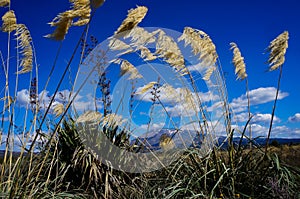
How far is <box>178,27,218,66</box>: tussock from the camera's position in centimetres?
436

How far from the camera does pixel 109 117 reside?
14.4 feet

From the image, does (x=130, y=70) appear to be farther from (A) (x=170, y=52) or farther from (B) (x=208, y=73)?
(B) (x=208, y=73)

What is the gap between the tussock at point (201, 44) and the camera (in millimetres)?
4355

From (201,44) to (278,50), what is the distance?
37.3 inches

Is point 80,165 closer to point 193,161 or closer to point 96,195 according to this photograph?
point 96,195

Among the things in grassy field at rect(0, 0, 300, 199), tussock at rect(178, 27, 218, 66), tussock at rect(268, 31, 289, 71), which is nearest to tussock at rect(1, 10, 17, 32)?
grassy field at rect(0, 0, 300, 199)

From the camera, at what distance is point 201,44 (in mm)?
4348

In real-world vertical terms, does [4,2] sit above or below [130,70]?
above

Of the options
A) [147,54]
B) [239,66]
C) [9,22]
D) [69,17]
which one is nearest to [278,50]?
[239,66]

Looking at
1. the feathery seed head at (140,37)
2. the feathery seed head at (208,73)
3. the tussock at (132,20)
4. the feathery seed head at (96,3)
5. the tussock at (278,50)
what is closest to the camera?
the feathery seed head at (96,3)

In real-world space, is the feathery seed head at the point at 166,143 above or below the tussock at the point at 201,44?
below

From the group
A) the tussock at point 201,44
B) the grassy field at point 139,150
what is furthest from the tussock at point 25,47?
the tussock at point 201,44

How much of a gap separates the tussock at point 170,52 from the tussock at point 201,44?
150 millimetres

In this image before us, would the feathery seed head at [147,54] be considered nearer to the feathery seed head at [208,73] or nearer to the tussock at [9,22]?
the feathery seed head at [208,73]
